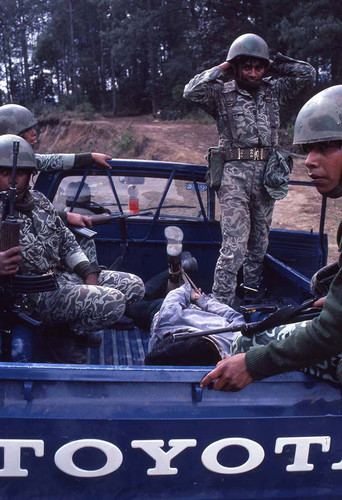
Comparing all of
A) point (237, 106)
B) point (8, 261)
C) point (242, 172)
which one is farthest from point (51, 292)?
point (237, 106)

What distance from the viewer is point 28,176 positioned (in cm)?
289

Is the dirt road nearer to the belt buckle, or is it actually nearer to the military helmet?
the belt buckle

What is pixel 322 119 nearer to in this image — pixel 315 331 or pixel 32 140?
pixel 315 331

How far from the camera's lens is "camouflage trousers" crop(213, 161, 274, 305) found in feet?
12.3

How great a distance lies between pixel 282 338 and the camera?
2.07 m

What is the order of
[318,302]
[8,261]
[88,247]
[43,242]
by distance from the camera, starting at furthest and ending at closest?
[88,247] < [43,242] < [8,261] < [318,302]

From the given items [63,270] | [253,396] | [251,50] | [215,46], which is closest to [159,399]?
[253,396]

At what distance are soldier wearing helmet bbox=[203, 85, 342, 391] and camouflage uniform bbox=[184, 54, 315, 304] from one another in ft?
5.49

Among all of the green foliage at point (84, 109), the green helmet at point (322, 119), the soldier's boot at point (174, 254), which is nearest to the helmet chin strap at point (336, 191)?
the green helmet at point (322, 119)

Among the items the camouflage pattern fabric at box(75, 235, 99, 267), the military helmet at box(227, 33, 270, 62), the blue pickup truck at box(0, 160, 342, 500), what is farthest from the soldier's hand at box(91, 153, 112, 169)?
the blue pickup truck at box(0, 160, 342, 500)

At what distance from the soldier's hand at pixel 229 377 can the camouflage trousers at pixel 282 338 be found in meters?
0.27

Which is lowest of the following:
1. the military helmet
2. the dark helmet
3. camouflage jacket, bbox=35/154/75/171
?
camouflage jacket, bbox=35/154/75/171

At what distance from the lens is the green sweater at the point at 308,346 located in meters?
1.72

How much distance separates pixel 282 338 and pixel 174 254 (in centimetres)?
155
